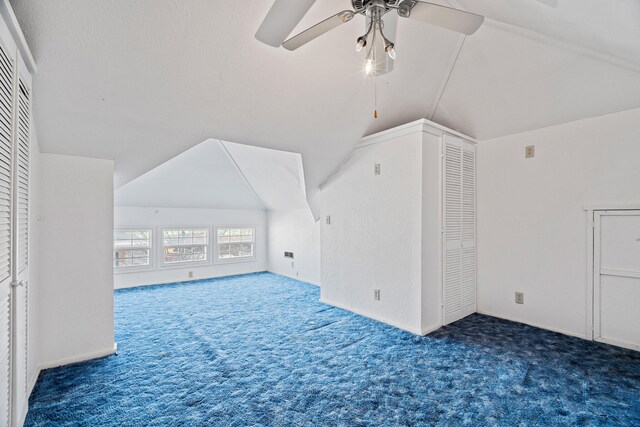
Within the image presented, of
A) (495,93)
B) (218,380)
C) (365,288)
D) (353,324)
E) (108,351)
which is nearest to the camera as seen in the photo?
(218,380)

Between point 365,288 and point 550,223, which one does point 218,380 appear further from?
point 550,223

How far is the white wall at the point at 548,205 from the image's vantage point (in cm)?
297

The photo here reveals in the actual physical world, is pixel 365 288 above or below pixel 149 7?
below

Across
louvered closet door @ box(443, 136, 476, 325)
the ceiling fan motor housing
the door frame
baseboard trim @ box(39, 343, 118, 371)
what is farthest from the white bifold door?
the door frame

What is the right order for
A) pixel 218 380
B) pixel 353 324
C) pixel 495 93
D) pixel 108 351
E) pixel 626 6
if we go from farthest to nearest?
pixel 353 324
pixel 495 93
pixel 108 351
pixel 218 380
pixel 626 6

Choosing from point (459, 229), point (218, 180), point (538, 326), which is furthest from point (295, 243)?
point (538, 326)

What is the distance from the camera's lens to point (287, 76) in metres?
2.63

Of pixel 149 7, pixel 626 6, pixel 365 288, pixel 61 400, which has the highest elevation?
pixel 149 7

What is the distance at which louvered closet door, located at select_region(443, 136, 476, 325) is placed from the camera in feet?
11.6

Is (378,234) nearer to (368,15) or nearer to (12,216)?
(368,15)

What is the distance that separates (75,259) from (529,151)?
4729mm

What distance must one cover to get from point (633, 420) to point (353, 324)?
7.45ft

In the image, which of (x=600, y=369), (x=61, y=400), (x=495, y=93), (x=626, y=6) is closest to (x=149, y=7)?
(x=626, y=6)

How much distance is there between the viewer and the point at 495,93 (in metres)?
3.32
